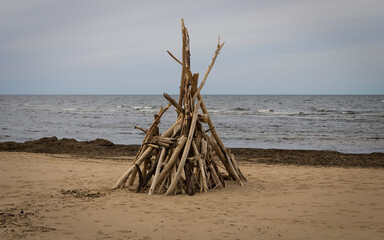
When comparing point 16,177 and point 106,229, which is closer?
point 106,229

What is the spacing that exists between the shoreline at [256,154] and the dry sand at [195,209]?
2.41m

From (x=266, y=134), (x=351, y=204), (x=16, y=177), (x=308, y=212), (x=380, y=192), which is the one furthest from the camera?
(x=266, y=134)

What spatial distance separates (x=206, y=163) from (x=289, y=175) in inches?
103

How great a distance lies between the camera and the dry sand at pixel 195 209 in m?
4.72

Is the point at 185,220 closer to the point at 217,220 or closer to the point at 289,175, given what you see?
the point at 217,220

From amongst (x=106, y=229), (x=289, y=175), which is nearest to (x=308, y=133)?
(x=289, y=175)

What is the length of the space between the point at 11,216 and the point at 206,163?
3.31 m

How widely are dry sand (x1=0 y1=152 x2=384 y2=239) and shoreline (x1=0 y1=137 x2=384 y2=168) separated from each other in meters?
2.41

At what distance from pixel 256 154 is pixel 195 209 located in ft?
24.4

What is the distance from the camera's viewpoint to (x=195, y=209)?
575cm

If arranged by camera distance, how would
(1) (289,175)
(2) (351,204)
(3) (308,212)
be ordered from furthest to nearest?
(1) (289,175)
(2) (351,204)
(3) (308,212)

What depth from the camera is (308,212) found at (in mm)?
5668

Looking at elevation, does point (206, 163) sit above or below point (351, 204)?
above

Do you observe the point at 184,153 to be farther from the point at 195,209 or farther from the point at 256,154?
the point at 256,154
